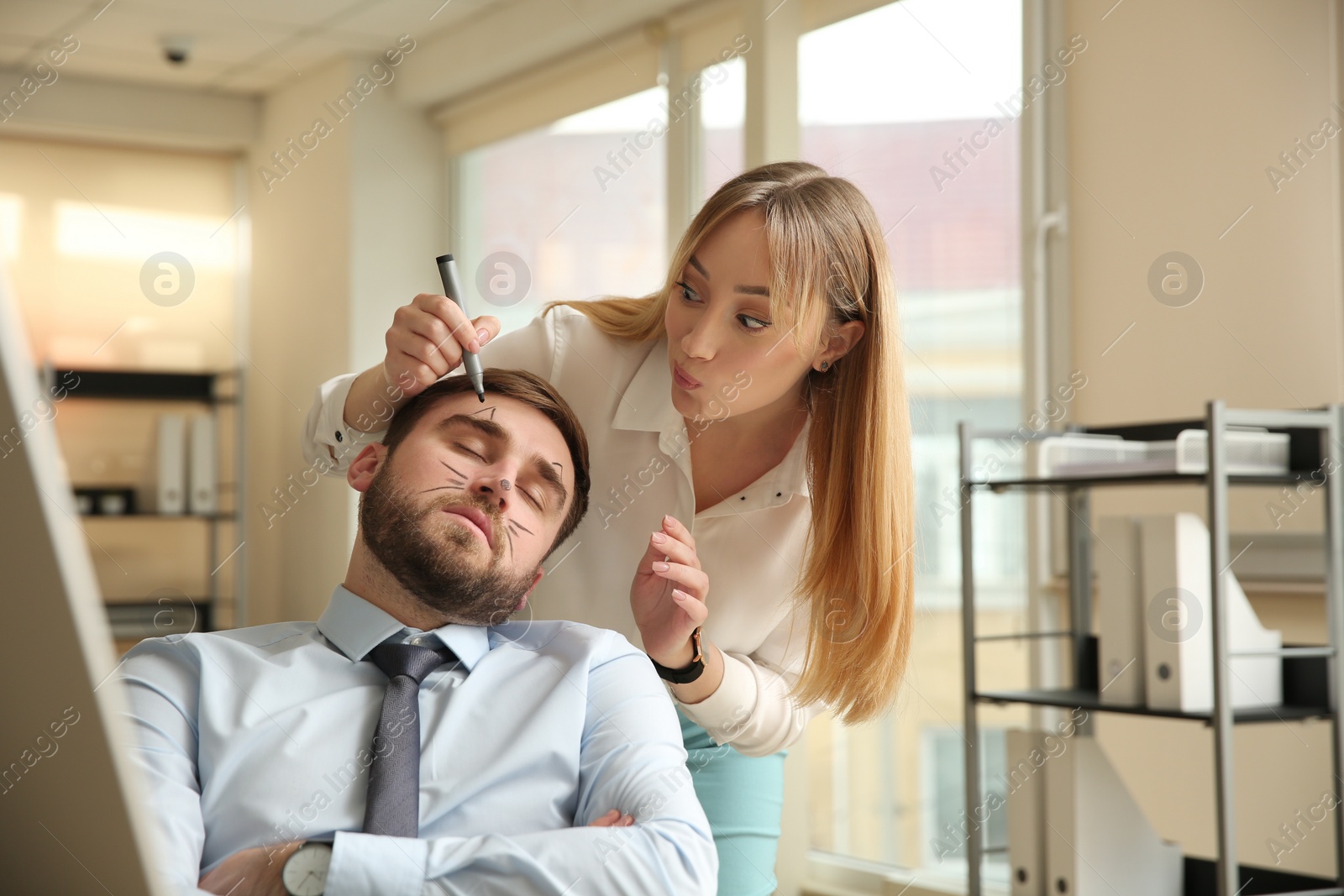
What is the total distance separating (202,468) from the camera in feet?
3.86

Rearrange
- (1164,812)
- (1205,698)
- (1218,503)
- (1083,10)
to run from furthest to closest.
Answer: (1083,10)
(1164,812)
(1205,698)
(1218,503)

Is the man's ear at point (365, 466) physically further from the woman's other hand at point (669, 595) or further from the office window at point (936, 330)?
the office window at point (936, 330)

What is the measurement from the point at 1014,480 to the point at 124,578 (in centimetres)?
131

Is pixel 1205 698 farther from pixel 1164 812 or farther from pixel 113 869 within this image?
pixel 113 869

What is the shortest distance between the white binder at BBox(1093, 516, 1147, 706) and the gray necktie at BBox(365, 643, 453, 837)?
3.67ft

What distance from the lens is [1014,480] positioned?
181cm

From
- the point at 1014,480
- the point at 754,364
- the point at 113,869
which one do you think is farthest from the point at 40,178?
the point at 1014,480

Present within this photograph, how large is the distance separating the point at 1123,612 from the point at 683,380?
97 centimetres

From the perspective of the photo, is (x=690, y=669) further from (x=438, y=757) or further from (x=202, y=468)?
(x=202, y=468)

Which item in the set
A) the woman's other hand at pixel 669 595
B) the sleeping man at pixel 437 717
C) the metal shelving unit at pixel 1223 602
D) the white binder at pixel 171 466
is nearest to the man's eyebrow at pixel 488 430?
the sleeping man at pixel 437 717

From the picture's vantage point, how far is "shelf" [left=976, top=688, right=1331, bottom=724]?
1.57 meters

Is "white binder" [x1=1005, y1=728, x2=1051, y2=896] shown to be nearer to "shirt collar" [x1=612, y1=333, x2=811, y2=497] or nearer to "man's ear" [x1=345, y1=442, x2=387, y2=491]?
"shirt collar" [x1=612, y1=333, x2=811, y2=497]

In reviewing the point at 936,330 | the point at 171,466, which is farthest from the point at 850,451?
the point at 936,330

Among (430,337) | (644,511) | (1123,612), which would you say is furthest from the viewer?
(1123,612)
